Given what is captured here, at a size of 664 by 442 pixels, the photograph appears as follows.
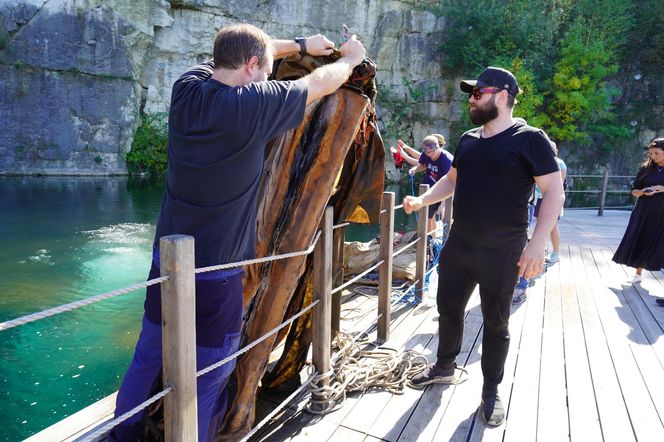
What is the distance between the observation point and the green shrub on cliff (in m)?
21.0

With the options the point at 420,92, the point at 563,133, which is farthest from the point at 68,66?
the point at 563,133

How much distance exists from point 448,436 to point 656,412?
1211mm

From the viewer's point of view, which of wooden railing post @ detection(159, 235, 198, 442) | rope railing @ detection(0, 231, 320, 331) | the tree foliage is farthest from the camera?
the tree foliage

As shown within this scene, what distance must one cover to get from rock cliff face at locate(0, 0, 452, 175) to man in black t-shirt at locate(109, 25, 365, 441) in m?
20.4

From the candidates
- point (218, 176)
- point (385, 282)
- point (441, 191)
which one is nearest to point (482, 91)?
point (441, 191)

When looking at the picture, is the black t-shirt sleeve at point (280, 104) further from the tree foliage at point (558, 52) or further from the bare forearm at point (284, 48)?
the tree foliage at point (558, 52)

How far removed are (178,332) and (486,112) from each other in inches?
66.4

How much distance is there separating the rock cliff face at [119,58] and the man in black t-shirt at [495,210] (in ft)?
66.6

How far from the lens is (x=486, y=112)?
231 centimetres

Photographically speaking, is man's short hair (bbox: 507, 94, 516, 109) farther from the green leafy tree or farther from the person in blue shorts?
the green leafy tree

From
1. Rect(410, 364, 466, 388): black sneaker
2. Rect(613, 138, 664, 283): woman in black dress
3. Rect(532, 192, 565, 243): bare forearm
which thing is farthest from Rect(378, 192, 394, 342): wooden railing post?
Rect(613, 138, 664, 283): woman in black dress

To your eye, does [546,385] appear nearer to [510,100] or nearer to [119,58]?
[510,100]

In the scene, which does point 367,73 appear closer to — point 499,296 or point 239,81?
point 239,81

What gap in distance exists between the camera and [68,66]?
18938 mm
